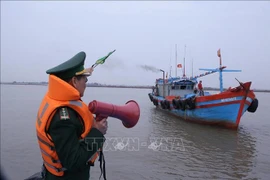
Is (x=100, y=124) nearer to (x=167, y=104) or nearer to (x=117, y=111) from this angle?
(x=117, y=111)

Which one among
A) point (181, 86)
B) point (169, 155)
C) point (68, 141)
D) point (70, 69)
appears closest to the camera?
point (68, 141)

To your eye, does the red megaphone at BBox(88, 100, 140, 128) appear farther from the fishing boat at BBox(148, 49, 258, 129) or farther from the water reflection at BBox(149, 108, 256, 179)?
the fishing boat at BBox(148, 49, 258, 129)

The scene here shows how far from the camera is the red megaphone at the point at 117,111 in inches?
76.0

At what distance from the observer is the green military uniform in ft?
5.54

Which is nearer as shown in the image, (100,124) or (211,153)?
(100,124)

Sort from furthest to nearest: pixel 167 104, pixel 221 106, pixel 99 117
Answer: pixel 167 104
pixel 221 106
pixel 99 117

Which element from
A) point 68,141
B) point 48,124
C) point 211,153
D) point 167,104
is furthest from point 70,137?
point 167,104

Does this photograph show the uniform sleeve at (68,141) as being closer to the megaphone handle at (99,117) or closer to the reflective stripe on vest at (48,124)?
the reflective stripe on vest at (48,124)

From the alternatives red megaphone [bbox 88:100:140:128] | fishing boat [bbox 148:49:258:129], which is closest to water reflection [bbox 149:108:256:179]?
fishing boat [bbox 148:49:258:129]

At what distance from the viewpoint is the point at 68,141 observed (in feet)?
5.54

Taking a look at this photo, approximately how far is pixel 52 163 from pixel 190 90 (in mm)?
19425

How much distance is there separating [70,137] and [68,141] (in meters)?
0.03

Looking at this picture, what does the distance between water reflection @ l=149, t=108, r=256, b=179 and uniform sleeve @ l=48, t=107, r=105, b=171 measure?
5.47 metres

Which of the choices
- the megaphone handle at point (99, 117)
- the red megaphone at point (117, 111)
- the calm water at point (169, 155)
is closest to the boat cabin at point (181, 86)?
the calm water at point (169, 155)
